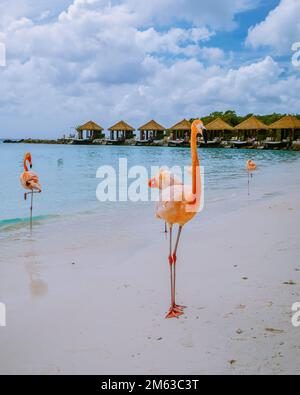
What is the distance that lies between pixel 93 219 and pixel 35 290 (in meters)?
4.90

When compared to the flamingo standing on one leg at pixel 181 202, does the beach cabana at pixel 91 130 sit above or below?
above

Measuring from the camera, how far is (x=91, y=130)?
80.4 meters

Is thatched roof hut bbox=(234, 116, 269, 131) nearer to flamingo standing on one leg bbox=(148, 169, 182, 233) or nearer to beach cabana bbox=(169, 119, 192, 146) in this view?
beach cabana bbox=(169, 119, 192, 146)

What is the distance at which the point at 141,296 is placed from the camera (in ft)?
12.9

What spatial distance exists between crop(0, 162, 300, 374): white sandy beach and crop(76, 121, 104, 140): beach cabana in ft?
236

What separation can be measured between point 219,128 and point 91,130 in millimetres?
32253

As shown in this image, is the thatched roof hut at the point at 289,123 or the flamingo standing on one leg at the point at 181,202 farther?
the thatched roof hut at the point at 289,123

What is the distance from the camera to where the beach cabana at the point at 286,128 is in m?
51.1

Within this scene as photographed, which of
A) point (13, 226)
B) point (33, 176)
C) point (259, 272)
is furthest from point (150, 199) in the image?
point (259, 272)

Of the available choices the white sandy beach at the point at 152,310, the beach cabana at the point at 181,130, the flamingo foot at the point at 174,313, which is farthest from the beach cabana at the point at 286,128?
the flamingo foot at the point at 174,313

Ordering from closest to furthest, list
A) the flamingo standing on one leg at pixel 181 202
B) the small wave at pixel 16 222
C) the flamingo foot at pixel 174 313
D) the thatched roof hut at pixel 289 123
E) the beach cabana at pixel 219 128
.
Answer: the flamingo foot at pixel 174 313
the flamingo standing on one leg at pixel 181 202
the small wave at pixel 16 222
the thatched roof hut at pixel 289 123
the beach cabana at pixel 219 128

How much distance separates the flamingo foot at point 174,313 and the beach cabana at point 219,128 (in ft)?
155

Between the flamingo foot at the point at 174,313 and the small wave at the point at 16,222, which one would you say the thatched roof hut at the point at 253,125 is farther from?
the flamingo foot at the point at 174,313
